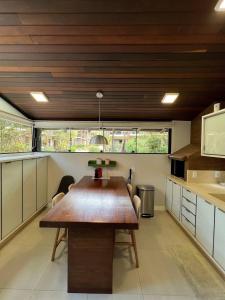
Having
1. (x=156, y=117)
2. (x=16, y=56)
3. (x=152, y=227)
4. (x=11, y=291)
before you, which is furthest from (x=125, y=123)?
(x=11, y=291)

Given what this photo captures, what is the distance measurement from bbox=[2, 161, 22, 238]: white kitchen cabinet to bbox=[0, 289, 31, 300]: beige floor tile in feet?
3.59

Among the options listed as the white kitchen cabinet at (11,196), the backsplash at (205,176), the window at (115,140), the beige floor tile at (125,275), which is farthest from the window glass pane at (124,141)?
the beige floor tile at (125,275)

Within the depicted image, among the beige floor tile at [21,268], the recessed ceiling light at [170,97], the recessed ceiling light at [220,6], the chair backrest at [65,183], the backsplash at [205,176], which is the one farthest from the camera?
the chair backrest at [65,183]

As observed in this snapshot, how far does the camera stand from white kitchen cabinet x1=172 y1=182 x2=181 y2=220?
4148 millimetres

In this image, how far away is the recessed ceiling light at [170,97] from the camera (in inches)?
152

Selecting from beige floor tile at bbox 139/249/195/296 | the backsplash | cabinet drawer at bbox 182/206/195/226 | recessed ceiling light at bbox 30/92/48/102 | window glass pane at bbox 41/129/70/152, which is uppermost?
recessed ceiling light at bbox 30/92/48/102

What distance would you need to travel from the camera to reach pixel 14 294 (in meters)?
2.20

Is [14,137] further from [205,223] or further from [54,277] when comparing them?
[205,223]

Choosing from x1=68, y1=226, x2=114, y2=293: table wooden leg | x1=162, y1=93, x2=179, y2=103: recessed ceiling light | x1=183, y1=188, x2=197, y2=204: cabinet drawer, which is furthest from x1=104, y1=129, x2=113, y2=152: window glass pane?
x1=68, y1=226, x2=114, y2=293: table wooden leg

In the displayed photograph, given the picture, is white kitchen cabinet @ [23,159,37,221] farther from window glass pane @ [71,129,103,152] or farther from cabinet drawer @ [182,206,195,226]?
cabinet drawer @ [182,206,195,226]

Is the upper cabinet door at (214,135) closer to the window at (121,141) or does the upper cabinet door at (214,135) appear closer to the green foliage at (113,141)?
the green foliage at (113,141)

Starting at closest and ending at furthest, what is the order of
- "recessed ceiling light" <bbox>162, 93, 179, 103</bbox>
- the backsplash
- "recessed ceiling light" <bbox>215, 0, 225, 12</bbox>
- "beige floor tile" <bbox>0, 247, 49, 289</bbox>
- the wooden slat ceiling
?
1. "recessed ceiling light" <bbox>215, 0, 225, 12</bbox>
2. the wooden slat ceiling
3. "beige floor tile" <bbox>0, 247, 49, 289</bbox>
4. "recessed ceiling light" <bbox>162, 93, 179, 103</bbox>
5. the backsplash

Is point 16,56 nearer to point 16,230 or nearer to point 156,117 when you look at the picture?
point 16,230

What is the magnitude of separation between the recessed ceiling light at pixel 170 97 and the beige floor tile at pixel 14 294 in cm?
342
